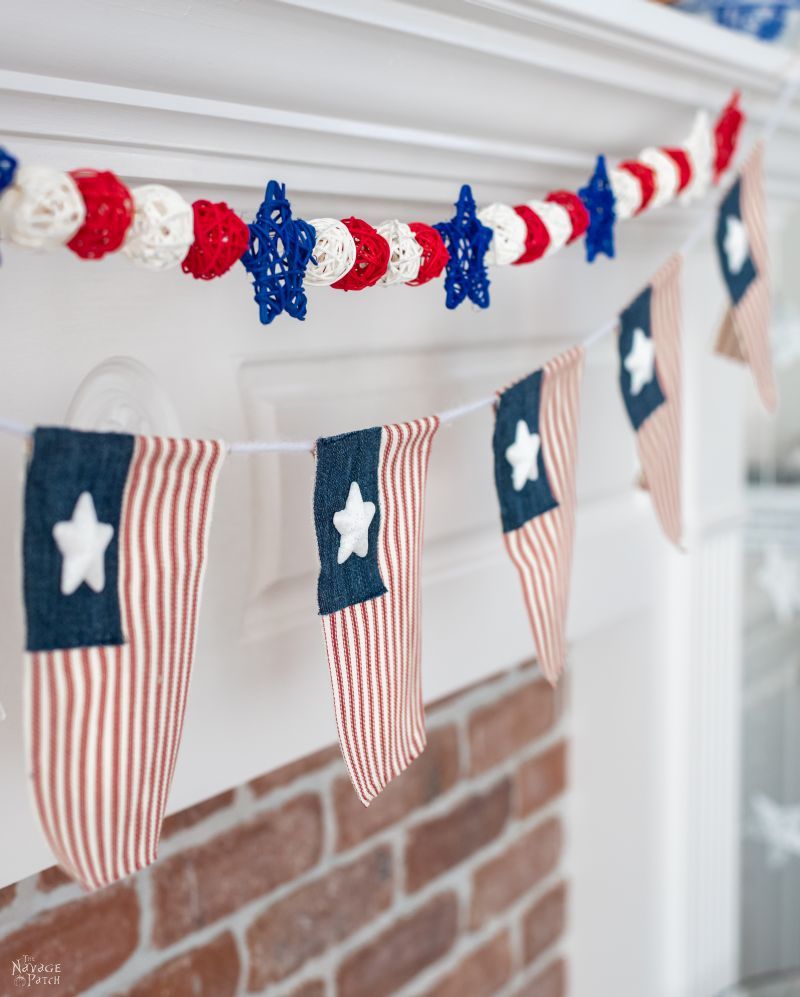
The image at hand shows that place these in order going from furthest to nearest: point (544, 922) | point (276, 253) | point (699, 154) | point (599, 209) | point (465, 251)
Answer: point (544, 922) → point (699, 154) → point (599, 209) → point (465, 251) → point (276, 253)

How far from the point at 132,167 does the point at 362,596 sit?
0.24 meters

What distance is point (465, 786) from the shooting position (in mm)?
1126

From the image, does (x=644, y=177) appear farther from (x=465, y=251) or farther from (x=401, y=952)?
(x=401, y=952)

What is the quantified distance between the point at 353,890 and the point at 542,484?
0.46m

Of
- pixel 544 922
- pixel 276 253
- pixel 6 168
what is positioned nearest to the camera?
pixel 6 168

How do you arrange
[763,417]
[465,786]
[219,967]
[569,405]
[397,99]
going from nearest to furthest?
[397,99]
[569,405]
[219,967]
[465,786]
[763,417]

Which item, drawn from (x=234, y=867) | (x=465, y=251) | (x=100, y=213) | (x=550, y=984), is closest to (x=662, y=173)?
(x=465, y=251)

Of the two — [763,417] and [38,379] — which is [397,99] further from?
[763,417]

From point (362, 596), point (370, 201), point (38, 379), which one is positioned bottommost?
point (362, 596)

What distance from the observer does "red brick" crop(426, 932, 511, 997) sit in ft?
3.65

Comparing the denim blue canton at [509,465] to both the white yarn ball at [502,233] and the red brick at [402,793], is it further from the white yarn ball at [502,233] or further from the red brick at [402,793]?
the red brick at [402,793]

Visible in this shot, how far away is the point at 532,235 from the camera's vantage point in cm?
70

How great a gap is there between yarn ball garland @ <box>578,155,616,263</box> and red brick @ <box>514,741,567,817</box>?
60 centimetres

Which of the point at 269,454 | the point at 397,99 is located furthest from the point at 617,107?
the point at 269,454
